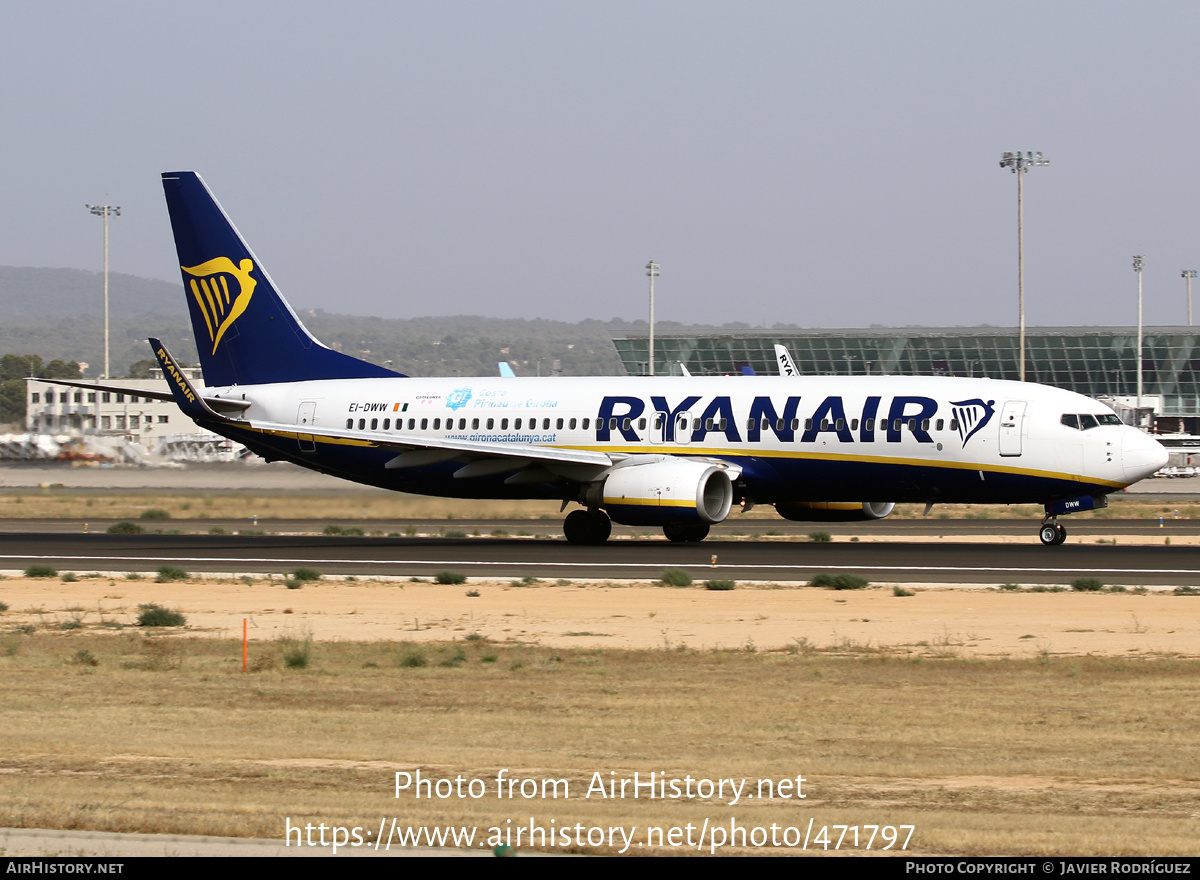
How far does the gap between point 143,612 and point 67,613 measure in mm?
1639

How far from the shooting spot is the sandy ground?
19.5 meters

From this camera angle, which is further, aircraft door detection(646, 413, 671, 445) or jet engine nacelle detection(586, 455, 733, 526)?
aircraft door detection(646, 413, 671, 445)

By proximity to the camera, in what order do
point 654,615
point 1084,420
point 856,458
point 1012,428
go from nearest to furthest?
point 654,615
point 1084,420
point 1012,428
point 856,458

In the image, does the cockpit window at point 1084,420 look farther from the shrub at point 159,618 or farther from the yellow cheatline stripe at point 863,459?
the shrub at point 159,618

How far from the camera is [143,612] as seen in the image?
22547 millimetres

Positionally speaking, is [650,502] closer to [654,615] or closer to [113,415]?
[654,615]

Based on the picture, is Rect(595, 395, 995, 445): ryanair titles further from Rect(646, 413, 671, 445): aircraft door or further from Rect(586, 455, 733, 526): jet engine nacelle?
Rect(586, 455, 733, 526): jet engine nacelle

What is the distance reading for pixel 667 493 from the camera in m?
33.8

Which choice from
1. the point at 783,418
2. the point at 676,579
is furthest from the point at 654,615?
Result: the point at 783,418

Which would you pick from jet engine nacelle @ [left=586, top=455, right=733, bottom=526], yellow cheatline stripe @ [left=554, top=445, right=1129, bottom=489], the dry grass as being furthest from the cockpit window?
the dry grass

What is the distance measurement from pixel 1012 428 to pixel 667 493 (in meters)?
8.10

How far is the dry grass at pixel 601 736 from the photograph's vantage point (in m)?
9.72

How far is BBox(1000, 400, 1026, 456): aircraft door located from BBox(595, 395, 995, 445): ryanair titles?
36cm
